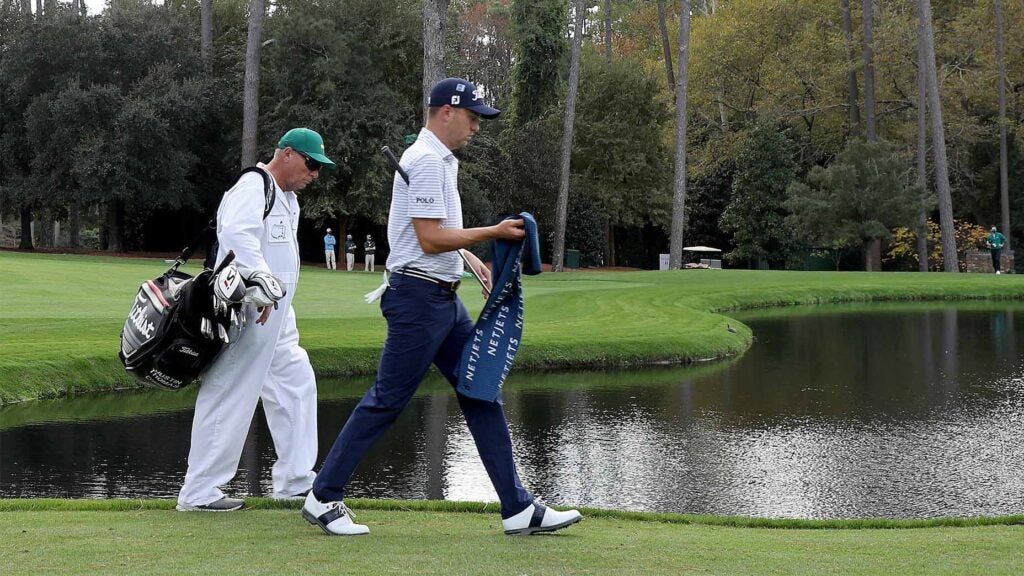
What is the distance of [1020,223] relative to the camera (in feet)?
165

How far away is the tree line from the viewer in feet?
141

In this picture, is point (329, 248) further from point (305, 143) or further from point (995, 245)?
point (305, 143)

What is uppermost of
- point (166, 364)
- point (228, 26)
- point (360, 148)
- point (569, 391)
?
point (228, 26)

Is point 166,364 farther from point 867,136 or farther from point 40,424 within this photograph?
point 867,136

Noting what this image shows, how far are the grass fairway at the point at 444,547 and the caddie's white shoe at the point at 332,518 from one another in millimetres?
55

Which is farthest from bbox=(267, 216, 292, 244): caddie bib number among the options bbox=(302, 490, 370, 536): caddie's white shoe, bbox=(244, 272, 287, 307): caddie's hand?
bbox=(302, 490, 370, 536): caddie's white shoe

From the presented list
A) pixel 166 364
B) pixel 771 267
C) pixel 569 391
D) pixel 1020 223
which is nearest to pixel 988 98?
pixel 1020 223

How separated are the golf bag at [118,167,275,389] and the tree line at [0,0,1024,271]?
34.3 m

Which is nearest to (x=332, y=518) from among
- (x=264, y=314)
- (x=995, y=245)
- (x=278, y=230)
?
(x=264, y=314)

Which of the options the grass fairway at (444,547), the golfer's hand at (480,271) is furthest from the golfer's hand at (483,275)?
the grass fairway at (444,547)

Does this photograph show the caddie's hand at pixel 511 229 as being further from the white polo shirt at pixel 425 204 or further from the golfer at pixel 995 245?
the golfer at pixel 995 245

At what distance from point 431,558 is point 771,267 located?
49.1m

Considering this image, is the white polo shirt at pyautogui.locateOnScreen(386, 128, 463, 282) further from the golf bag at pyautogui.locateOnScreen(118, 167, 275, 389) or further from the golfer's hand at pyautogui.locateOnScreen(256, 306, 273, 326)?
the golf bag at pyautogui.locateOnScreen(118, 167, 275, 389)

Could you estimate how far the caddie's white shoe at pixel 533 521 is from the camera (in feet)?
19.1
